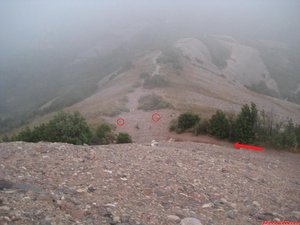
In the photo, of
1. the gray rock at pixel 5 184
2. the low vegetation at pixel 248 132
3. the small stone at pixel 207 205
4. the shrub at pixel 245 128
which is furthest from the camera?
the shrub at pixel 245 128

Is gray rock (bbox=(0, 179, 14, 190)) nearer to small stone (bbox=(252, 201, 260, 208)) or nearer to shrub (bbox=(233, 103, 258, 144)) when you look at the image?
small stone (bbox=(252, 201, 260, 208))

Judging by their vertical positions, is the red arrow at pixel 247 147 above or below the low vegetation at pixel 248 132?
below

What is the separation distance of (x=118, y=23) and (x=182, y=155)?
100711 millimetres

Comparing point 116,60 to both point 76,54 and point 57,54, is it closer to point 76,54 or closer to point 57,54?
point 76,54

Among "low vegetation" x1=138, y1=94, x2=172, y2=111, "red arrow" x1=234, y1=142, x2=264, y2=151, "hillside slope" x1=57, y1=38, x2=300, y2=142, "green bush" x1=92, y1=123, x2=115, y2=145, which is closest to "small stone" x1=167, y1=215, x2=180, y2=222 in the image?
"green bush" x1=92, y1=123, x2=115, y2=145

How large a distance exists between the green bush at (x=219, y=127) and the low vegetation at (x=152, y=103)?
748 cm

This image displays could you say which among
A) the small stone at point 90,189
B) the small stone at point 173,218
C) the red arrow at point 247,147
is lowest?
the small stone at point 173,218

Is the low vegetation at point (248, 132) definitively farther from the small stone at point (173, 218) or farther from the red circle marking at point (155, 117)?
the small stone at point (173, 218)

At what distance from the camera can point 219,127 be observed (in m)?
15.8

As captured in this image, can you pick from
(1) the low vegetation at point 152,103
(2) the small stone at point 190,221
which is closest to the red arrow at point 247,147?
(1) the low vegetation at point 152,103

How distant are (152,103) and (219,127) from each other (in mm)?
9301

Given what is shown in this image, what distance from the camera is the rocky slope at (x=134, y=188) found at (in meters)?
5.65

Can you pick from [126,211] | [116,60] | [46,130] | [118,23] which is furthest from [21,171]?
[118,23]

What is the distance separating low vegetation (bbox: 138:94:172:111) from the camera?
2356 centimetres
